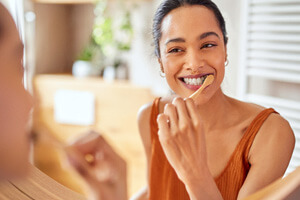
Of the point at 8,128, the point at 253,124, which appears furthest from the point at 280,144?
the point at 8,128

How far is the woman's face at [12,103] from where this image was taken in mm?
160

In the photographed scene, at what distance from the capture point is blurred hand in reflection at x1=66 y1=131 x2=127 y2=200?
0.58 ft

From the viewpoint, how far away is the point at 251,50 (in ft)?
1.14

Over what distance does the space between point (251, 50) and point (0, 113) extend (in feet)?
0.83

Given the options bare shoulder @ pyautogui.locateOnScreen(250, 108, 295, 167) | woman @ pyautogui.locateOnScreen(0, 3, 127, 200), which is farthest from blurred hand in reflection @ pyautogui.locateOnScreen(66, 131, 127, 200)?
bare shoulder @ pyautogui.locateOnScreen(250, 108, 295, 167)

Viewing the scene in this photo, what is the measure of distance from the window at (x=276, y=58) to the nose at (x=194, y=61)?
0.26ft

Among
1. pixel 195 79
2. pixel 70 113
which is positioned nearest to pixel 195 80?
pixel 195 79

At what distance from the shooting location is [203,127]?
8.6 inches

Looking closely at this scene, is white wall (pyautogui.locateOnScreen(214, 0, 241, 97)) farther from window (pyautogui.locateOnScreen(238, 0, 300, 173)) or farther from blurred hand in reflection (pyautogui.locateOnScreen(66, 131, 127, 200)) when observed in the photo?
blurred hand in reflection (pyautogui.locateOnScreen(66, 131, 127, 200))

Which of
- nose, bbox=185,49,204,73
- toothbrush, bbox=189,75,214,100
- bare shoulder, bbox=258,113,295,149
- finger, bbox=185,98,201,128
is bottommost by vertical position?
bare shoulder, bbox=258,113,295,149

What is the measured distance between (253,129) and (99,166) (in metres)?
0.13

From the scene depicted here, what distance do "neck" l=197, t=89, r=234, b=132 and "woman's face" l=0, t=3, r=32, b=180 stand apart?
126 mm

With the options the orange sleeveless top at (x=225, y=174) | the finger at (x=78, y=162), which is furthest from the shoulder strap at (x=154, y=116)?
the finger at (x=78, y=162)

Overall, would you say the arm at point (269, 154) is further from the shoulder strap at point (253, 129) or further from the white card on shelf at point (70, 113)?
the white card on shelf at point (70, 113)
